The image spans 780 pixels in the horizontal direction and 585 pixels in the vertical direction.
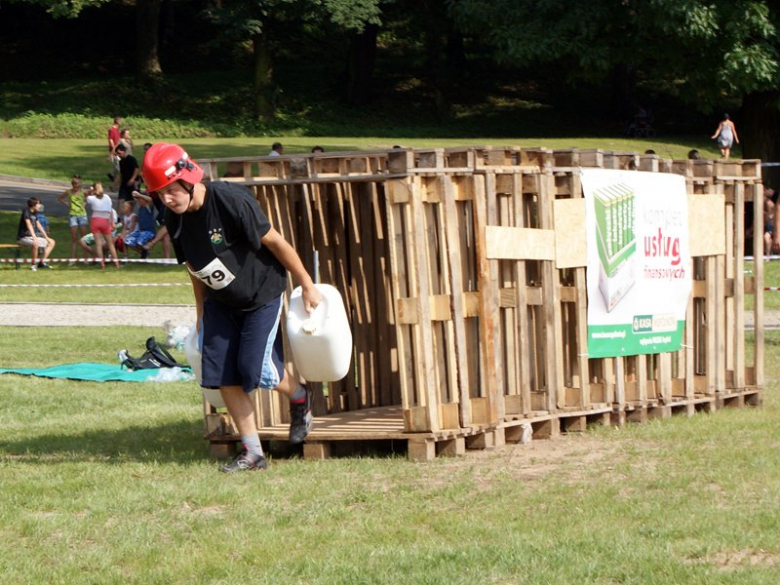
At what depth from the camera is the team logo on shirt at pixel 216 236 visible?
764cm

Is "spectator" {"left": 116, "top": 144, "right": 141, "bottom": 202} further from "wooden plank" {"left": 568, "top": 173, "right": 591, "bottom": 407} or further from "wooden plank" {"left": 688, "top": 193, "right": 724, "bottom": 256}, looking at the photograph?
"wooden plank" {"left": 568, "top": 173, "right": 591, "bottom": 407}

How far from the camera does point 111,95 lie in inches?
2124

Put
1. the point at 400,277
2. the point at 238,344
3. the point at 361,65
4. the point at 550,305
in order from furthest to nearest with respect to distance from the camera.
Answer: the point at 361,65
the point at 550,305
the point at 400,277
the point at 238,344

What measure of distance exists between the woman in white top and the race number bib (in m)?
18.0

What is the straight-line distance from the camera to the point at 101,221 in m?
25.6

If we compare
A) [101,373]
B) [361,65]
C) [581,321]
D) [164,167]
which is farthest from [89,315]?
[361,65]

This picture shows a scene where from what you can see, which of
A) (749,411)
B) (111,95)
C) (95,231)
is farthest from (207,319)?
(111,95)

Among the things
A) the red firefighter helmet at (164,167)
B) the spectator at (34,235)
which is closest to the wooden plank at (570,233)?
the red firefighter helmet at (164,167)

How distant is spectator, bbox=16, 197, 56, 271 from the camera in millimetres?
25750

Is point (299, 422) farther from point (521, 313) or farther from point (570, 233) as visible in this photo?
point (570, 233)

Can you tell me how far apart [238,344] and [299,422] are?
75 centimetres

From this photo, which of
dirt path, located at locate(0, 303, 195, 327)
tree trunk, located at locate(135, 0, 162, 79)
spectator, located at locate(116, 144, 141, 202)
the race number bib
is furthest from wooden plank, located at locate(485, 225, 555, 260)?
tree trunk, located at locate(135, 0, 162, 79)

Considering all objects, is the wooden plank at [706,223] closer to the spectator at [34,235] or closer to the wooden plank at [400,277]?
the wooden plank at [400,277]

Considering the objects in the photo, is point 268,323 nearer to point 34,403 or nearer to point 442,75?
point 34,403
